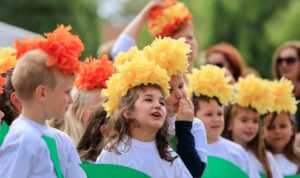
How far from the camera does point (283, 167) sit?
994 centimetres

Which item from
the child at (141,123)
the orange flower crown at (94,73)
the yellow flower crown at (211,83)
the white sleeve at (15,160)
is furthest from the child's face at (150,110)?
the yellow flower crown at (211,83)

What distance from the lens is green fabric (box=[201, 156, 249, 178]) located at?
8.17 metres

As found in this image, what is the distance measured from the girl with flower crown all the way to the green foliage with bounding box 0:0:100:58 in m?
17.1

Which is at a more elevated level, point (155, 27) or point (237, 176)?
point (155, 27)

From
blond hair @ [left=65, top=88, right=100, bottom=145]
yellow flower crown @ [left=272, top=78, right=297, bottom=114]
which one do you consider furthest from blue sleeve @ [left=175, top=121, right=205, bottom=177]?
yellow flower crown @ [left=272, top=78, right=297, bottom=114]

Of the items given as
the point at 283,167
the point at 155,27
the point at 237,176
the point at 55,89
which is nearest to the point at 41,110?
the point at 55,89

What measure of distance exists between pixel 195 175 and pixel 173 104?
51 centimetres

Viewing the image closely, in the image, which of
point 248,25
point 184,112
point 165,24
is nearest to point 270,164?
point 165,24

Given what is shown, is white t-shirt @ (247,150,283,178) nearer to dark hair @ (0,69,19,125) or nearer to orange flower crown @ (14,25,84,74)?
dark hair @ (0,69,19,125)

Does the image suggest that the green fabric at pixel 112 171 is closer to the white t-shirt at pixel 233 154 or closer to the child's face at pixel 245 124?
the white t-shirt at pixel 233 154

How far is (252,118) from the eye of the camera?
955 cm

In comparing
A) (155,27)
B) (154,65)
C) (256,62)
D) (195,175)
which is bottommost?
(195,175)

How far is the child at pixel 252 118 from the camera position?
9438 mm

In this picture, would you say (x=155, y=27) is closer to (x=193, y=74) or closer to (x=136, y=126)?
(x=193, y=74)
